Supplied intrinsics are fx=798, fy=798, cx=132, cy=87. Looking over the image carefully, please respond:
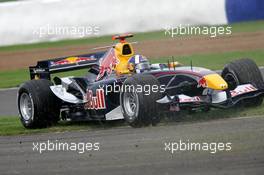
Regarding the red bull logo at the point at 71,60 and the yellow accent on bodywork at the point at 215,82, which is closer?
the yellow accent on bodywork at the point at 215,82

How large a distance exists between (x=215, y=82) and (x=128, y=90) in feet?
4.29

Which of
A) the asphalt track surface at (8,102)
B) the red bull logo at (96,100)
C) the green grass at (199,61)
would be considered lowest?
the green grass at (199,61)

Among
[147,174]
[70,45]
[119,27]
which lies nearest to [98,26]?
[119,27]

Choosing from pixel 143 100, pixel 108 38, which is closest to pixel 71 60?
pixel 143 100

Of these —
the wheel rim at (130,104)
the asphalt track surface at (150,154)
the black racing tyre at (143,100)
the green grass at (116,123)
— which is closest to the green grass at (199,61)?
the green grass at (116,123)

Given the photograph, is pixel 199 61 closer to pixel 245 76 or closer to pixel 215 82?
pixel 245 76

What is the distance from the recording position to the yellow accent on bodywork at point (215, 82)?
1173 centimetres

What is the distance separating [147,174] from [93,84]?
17.1 feet

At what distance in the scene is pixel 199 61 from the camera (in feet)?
75.0

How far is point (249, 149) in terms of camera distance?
8484 millimetres

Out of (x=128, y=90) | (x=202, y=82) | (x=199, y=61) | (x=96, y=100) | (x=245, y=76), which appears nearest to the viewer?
(x=128, y=90)

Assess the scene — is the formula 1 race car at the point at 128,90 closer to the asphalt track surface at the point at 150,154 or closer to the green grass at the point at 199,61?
the asphalt track surface at the point at 150,154

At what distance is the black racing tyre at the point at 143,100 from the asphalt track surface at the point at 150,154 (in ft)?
0.54

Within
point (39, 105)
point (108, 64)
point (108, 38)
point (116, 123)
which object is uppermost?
point (108, 64)
